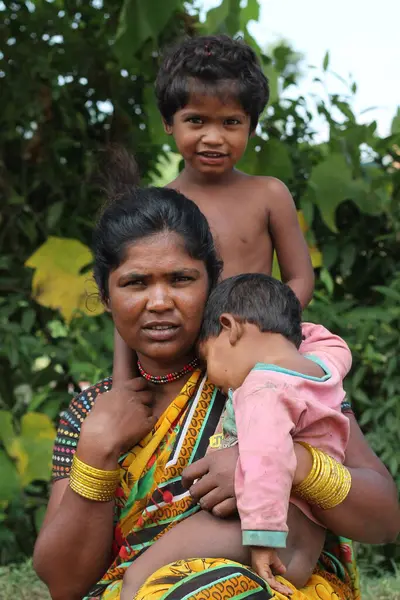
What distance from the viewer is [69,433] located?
2.35 metres

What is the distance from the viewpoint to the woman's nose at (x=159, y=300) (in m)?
2.13

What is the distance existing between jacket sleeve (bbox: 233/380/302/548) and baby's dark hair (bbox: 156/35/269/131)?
1.18 m

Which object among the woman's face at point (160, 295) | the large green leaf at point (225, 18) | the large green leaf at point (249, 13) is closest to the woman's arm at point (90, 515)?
the woman's face at point (160, 295)

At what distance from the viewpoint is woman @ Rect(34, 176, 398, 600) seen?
2.13 metres

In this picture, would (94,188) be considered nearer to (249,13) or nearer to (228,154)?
(249,13)

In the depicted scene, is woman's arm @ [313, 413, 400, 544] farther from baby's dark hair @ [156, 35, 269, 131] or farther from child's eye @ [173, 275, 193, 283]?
baby's dark hair @ [156, 35, 269, 131]

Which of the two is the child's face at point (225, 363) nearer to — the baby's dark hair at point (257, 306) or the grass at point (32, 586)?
the baby's dark hair at point (257, 306)

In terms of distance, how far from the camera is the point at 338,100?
4031 millimetres

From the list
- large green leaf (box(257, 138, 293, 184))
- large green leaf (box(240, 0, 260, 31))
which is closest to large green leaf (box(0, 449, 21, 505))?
large green leaf (box(257, 138, 293, 184))

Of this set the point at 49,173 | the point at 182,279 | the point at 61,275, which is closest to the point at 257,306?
the point at 182,279

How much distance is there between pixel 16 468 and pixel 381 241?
1.95 m

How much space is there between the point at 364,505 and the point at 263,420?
0.39 m

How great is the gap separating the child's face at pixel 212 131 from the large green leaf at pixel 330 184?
3.87 feet

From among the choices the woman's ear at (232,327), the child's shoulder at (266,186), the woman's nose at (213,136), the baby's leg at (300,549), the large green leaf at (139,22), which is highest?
the large green leaf at (139,22)
